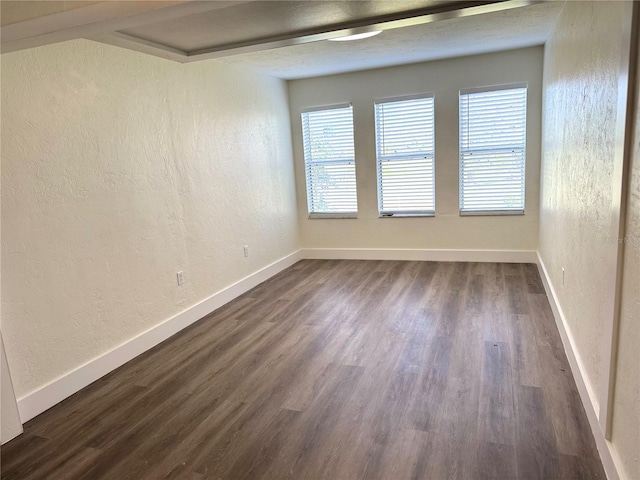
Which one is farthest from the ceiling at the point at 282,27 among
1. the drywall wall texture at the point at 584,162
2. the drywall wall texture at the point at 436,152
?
the drywall wall texture at the point at 584,162

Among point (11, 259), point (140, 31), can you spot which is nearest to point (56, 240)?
point (11, 259)

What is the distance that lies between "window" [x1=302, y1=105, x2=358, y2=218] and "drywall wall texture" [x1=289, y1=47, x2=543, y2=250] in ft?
0.29

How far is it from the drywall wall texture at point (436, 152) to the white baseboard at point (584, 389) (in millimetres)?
1665

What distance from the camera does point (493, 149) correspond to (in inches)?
194

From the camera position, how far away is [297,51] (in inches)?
160

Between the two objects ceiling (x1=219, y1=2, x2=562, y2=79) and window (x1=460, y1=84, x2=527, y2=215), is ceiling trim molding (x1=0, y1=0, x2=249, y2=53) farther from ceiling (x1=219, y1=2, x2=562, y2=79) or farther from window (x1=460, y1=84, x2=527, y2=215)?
window (x1=460, y1=84, x2=527, y2=215)

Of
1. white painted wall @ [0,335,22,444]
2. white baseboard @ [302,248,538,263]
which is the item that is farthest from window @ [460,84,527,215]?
white painted wall @ [0,335,22,444]

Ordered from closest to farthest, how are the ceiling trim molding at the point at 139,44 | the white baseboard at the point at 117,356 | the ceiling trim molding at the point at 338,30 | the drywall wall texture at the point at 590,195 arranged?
the drywall wall texture at the point at 590,195 < the ceiling trim molding at the point at 338,30 < the ceiling trim molding at the point at 139,44 < the white baseboard at the point at 117,356

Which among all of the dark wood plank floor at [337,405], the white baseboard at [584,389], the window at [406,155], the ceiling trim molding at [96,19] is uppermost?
the ceiling trim molding at [96,19]

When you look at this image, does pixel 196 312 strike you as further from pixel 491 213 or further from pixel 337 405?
pixel 491 213

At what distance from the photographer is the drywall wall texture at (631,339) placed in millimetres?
1388

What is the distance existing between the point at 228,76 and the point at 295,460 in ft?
12.2

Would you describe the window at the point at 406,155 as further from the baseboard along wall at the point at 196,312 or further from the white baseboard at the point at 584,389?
the white baseboard at the point at 584,389

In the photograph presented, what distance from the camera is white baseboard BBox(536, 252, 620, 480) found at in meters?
1.69
